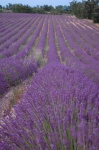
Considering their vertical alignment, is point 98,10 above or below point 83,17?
above

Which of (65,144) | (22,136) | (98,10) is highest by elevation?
(65,144)

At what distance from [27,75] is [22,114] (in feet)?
13.6

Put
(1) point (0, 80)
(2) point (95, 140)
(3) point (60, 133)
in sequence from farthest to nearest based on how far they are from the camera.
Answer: (1) point (0, 80), (3) point (60, 133), (2) point (95, 140)

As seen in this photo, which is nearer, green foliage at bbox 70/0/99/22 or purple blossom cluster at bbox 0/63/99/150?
purple blossom cluster at bbox 0/63/99/150

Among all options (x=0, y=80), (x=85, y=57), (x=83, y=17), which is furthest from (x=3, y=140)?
(x=83, y=17)

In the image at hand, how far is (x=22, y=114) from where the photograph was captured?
2992 millimetres

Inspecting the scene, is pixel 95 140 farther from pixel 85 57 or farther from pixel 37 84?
pixel 85 57

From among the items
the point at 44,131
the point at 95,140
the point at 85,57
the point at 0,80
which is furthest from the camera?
the point at 85,57

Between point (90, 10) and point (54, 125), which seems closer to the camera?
point (54, 125)

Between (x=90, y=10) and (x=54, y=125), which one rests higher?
(x=54, y=125)

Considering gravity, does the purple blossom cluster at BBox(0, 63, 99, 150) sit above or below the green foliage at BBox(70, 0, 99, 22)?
above

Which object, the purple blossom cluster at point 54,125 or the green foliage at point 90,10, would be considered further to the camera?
the green foliage at point 90,10

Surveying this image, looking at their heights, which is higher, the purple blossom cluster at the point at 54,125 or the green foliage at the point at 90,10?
the purple blossom cluster at the point at 54,125

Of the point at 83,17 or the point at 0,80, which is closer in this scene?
the point at 0,80
